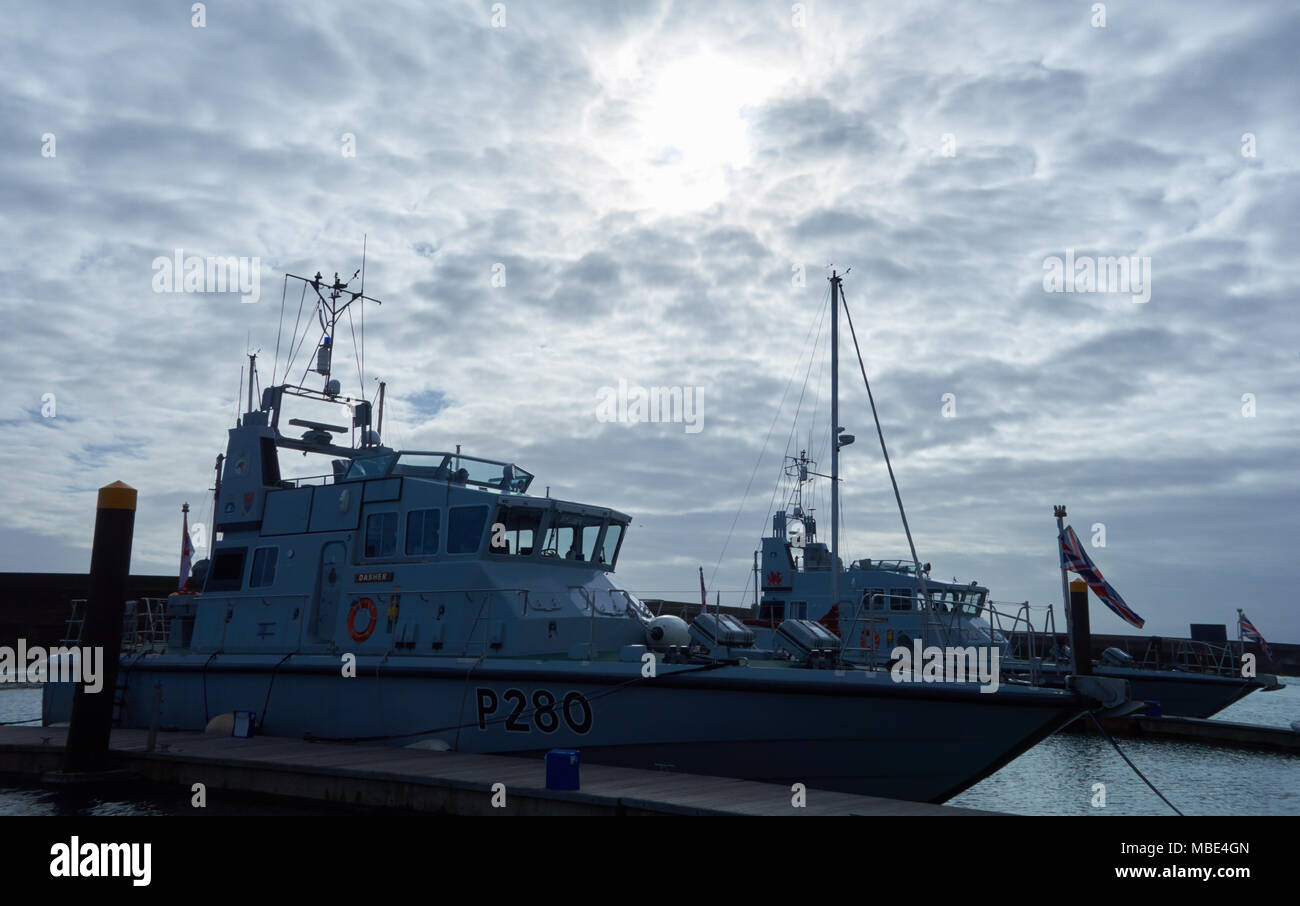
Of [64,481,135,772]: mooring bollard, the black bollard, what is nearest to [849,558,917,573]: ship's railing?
the black bollard

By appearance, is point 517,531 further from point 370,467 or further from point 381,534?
point 370,467

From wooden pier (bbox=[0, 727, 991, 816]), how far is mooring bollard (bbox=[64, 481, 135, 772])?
1.45 feet

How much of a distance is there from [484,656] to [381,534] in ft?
9.93

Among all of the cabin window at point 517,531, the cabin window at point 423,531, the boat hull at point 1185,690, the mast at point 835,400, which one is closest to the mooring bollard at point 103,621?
the cabin window at point 423,531

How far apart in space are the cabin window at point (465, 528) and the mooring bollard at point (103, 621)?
4.18 meters

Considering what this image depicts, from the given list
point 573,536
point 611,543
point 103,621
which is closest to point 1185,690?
point 611,543

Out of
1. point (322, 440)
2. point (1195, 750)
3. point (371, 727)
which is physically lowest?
point (1195, 750)

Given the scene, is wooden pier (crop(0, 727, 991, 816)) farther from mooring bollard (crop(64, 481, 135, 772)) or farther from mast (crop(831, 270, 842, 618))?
mast (crop(831, 270, 842, 618))

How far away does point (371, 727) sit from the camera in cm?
1323

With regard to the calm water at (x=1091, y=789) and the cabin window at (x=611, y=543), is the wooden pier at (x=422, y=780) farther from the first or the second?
the cabin window at (x=611, y=543)
